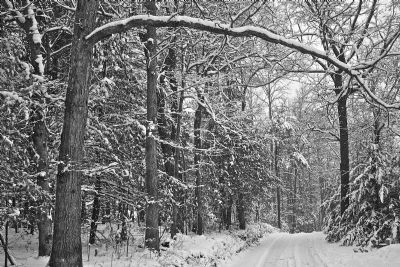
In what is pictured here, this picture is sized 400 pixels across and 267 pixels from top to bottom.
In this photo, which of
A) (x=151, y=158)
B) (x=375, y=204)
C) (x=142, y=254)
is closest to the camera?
(x=142, y=254)

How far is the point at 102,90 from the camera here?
9.64 meters

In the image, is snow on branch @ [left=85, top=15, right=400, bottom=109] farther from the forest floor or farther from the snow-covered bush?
the snow-covered bush

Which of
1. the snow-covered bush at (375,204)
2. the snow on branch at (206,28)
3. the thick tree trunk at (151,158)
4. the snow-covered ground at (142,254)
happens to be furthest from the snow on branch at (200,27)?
the snow-covered bush at (375,204)

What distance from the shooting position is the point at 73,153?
5852mm

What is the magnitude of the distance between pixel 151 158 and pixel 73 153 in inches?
187

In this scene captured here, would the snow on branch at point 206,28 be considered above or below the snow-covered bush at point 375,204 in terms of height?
above

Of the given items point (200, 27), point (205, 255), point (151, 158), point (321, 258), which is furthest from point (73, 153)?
point (321, 258)

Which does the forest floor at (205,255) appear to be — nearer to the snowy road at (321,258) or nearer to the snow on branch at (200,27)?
the snowy road at (321,258)

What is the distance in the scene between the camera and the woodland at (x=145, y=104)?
6.04 m

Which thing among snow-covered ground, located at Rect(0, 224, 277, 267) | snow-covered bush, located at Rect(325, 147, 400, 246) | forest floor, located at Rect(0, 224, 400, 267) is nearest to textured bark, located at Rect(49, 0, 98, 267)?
snow-covered ground, located at Rect(0, 224, 277, 267)

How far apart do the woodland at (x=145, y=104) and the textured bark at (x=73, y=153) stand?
0.02 metres

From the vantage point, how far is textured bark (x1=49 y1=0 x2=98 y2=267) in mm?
5602

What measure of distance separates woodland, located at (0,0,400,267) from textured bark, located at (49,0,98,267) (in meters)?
0.02

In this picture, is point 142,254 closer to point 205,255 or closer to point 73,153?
point 205,255
